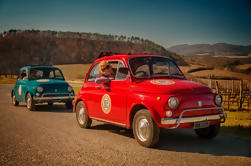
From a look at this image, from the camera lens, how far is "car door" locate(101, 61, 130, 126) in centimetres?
606

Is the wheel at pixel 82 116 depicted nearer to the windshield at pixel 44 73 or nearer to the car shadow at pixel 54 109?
the car shadow at pixel 54 109

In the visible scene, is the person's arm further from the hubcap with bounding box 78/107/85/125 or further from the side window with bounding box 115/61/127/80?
the hubcap with bounding box 78/107/85/125

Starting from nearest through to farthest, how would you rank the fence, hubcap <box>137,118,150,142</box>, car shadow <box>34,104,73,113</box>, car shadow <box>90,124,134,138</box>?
hubcap <box>137,118,150,142</box>, car shadow <box>90,124,134,138</box>, car shadow <box>34,104,73,113</box>, the fence

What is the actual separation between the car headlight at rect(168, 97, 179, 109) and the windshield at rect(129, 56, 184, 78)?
1280mm

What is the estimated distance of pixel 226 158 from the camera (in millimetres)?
4781

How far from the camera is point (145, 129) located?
214 inches

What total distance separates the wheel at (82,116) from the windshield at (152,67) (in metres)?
2.28

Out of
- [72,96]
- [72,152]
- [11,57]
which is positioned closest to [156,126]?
[72,152]

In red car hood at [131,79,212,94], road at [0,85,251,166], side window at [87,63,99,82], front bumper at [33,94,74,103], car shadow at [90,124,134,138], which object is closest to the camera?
road at [0,85,251,166]

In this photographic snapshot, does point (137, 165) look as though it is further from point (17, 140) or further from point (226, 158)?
point (17, 140)

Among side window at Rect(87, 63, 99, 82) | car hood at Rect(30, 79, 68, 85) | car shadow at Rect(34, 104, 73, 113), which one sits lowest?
car shadow at Rect(34, 104, 73, 113)

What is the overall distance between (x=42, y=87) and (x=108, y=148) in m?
7.18

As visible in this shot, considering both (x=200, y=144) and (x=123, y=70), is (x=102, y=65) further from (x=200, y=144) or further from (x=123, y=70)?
(x=200, y=144)

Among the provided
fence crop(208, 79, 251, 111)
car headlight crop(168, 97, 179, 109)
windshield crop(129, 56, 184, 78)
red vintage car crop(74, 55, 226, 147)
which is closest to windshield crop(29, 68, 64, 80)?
red vintage car crop(74, 55, 226, 147)
